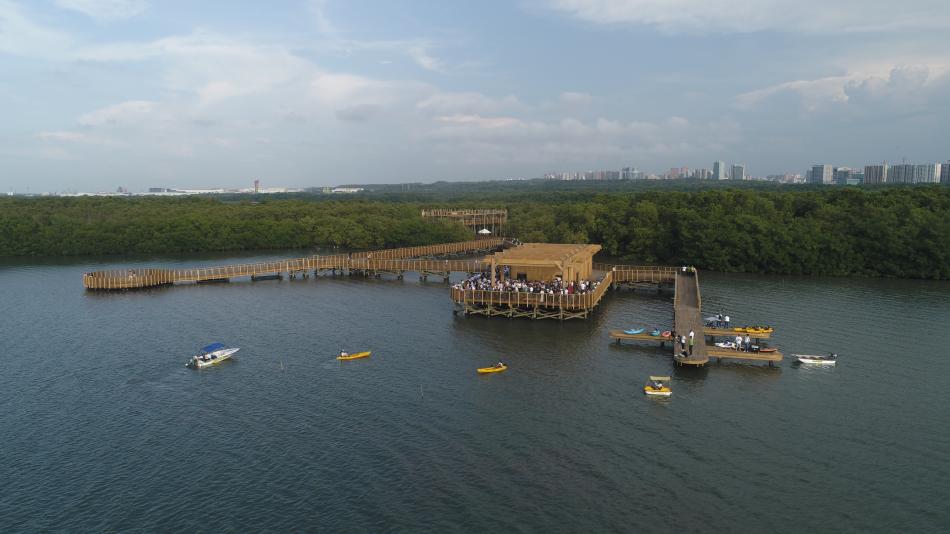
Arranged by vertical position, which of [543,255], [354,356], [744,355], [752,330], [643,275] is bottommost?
[354,356]

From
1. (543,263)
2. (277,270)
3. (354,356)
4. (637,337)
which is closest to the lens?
(354,356)

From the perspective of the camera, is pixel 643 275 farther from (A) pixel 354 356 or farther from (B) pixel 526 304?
(A) pixel 354 356

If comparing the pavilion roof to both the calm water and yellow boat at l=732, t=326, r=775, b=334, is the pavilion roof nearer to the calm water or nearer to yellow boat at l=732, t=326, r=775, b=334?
the calm water

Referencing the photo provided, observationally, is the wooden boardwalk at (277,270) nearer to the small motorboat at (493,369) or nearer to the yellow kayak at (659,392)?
the small motorboat at (493,369)

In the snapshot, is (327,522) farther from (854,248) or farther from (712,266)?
(854,248)

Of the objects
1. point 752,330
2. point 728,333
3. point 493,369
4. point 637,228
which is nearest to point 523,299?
point 493,369

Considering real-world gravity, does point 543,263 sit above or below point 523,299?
above

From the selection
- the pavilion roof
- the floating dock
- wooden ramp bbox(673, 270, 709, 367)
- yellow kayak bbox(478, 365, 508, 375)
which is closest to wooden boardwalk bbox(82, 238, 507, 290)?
the pavilion roof
